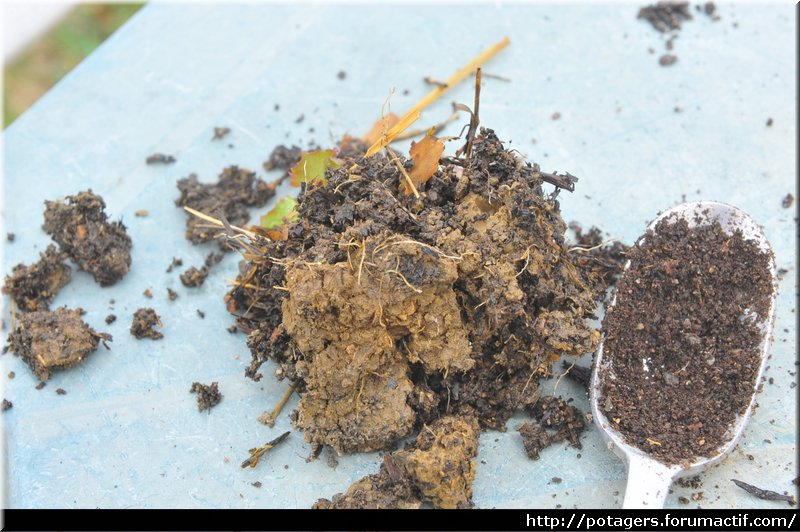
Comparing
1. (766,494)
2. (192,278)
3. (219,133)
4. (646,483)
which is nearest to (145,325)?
(192,278)

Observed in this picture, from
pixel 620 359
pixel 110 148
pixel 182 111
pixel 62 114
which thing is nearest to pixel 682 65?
pixel 620 359

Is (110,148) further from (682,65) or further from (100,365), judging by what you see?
(682,65)

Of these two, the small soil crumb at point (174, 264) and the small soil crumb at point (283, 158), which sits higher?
the small soil crumb at point (283, 158)

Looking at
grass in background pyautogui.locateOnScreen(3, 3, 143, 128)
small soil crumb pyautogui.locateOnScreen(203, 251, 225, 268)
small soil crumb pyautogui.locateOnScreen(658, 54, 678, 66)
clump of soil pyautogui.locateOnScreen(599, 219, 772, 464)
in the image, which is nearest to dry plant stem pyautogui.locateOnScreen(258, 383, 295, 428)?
small soil crumb pyautogui.locateOnScreen(203, 251, 225, 268)

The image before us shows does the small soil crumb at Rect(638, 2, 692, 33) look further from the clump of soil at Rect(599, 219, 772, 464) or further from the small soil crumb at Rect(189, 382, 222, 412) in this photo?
the small soil crumb at Rect(189, 382, 222, 412)

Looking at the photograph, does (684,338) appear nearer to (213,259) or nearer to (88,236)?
(213,259)

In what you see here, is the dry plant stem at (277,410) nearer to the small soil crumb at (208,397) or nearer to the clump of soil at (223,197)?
the small soil crumb at (208,397)

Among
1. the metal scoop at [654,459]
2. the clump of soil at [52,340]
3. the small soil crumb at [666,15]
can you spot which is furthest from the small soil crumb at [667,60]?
the clump of soil at [52,340]
